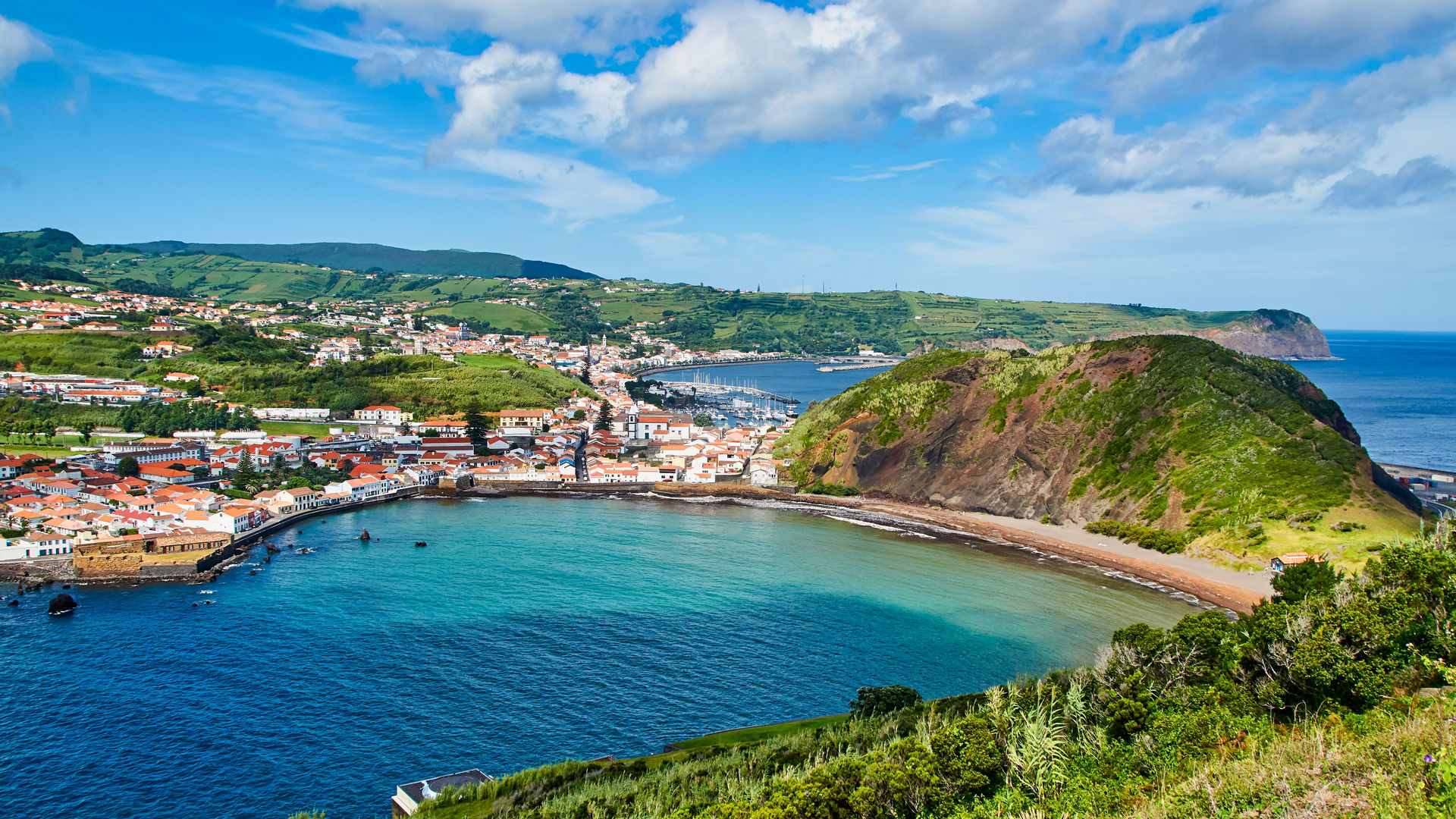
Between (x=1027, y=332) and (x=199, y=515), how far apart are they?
153911 millimetres

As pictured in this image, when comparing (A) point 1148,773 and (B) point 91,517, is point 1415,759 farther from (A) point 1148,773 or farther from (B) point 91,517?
(B) point 91,517

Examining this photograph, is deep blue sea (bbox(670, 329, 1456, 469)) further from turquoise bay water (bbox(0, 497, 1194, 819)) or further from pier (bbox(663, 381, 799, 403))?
turquoise bay water (bbox(0, 497, 1194, 819))

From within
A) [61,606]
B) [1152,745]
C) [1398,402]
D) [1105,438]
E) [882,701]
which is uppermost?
[1398,402]

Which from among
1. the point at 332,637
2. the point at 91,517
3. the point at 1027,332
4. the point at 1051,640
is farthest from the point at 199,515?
the point at 1027,332

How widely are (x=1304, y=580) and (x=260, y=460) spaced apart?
54.7 metres

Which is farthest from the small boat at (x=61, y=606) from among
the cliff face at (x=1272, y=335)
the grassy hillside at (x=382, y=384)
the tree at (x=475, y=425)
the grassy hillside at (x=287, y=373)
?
the cliff face at (x=1272, y=335)

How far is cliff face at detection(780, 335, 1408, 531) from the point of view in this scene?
37156mm

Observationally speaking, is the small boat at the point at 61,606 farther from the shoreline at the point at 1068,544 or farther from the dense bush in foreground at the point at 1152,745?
the shoreline at the point at 1068,544

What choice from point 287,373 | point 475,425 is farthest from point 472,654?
point 287,373

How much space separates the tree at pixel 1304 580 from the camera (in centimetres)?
2188

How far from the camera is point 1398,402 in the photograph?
9856 centimetres

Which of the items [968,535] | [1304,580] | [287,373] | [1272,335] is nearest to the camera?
[1304,580]

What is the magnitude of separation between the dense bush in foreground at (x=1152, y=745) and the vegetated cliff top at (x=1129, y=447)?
16.6m

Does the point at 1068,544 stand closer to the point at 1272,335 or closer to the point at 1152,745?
the point at 1152,745
